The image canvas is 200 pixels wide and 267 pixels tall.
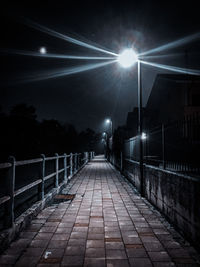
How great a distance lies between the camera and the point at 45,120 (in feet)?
193

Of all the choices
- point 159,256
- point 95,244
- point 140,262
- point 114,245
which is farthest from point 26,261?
point 159,256

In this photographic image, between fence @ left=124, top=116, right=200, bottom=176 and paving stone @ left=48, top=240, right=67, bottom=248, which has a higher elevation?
fence @ left=124, top=116, right=200, bottom=176

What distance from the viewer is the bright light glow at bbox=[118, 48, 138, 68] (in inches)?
309

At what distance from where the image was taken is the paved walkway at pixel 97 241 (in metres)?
3.08

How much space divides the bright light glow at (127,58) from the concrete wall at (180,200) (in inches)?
178

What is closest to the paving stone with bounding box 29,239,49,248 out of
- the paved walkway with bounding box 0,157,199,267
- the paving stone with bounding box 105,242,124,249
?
the paved walkway with bounding box 0,157,199,267

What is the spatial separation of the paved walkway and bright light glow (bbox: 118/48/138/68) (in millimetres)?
5626

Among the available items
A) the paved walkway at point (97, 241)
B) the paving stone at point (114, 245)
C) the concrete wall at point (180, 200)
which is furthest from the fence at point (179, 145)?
the paving stone at point (114, 245)

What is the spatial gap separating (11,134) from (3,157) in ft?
14.4

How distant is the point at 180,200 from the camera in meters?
4.18

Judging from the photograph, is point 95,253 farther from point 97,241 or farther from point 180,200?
point 180,200

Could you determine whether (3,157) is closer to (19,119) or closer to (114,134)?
(19,119)

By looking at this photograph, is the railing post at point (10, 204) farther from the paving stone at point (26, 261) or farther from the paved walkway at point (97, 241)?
the paving stone at point (26, 261)

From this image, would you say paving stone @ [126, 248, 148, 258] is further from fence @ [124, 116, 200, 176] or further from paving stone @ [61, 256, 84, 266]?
fence @ [124, 116, 200, 176]
